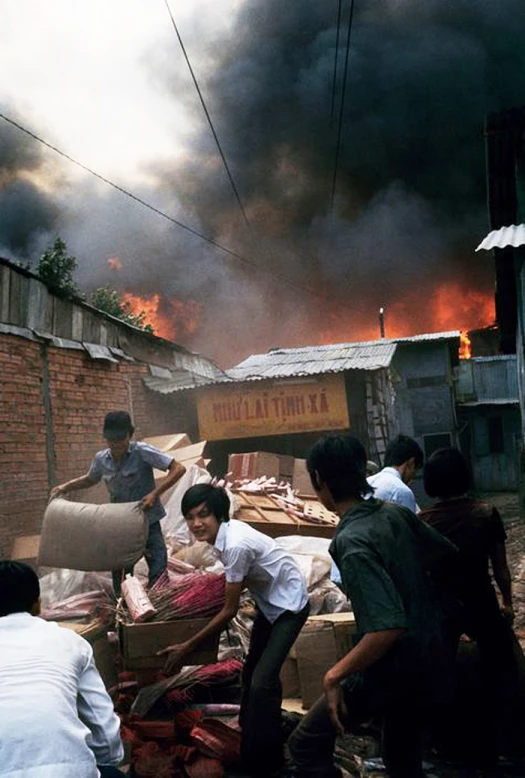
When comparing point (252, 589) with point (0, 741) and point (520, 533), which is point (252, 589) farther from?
point (520, 533)

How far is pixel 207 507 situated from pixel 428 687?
5.25 ft

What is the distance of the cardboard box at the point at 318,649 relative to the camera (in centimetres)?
429

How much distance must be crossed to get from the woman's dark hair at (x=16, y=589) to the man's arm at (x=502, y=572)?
2570mm

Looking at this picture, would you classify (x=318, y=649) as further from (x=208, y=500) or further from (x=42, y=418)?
(x=42, y=418)

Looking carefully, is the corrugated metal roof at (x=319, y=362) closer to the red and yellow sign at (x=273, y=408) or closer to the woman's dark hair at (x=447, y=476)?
the red and yellow sign at (x=273, y=408)

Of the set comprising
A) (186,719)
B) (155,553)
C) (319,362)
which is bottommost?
(186,719)

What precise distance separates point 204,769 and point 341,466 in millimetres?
2059

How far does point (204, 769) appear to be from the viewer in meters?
3.30

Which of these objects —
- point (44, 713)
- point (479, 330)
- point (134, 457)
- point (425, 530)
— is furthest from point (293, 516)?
point (479, 330)

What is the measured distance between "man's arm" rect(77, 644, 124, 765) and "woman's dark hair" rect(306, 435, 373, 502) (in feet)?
3.81

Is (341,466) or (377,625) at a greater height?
(341,466)

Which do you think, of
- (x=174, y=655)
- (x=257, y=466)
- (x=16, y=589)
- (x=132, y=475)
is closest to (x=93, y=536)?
(x=132, y=475)

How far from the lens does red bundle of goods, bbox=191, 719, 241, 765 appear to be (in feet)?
11.3

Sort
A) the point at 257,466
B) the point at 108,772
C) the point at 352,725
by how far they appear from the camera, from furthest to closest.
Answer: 1. the point at 257,466
2. the point at 352,725
3. the point at 108,772
